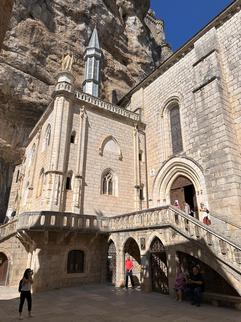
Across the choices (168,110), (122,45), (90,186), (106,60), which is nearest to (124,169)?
(90,186)

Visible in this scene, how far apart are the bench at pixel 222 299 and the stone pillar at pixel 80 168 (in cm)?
755

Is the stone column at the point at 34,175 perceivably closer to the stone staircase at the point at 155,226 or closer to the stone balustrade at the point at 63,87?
the stone staircase at the point at 155,226

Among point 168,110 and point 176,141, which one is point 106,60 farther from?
point 176,141

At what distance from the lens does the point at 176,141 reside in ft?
50.3

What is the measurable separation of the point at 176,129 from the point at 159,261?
29.0 ft

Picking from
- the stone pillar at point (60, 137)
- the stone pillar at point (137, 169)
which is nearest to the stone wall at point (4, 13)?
the stone pillar at point (60, 137)

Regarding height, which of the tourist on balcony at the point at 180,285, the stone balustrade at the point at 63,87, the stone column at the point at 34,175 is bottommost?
the tourist on balcony at the point at 180,285

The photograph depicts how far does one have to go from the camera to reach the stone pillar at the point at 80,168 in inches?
510

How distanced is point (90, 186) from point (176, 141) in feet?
20.5

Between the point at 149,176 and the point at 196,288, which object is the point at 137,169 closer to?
the point at 149,176

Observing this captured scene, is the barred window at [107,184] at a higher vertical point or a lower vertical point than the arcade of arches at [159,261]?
higher

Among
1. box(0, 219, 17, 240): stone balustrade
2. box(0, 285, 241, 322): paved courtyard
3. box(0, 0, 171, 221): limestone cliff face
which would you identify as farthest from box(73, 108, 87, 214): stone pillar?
box(0, 0, 171, 221): limestone cliff face

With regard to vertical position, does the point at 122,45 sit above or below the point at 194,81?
above

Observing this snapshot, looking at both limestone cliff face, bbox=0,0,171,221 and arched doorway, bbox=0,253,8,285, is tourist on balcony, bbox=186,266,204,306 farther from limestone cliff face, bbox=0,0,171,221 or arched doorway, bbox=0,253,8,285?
limestone cliff face, bbox=0,0,171,221
